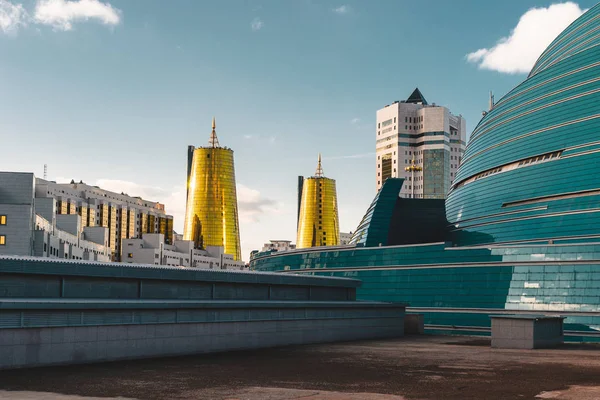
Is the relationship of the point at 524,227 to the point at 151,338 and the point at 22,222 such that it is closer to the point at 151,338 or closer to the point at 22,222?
the point at 151,338

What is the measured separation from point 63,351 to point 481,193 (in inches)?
3106

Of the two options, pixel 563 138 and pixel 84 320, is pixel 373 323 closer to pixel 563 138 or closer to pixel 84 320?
pixel 84 320

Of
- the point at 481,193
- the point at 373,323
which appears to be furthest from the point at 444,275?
the point at 373,323

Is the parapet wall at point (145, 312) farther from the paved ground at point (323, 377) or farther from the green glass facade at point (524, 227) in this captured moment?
the green glass facade at point (524, 227)

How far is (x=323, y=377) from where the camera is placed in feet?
107

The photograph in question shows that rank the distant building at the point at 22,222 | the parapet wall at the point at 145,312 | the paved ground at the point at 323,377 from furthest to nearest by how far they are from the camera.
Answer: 1. the distant building at the point at 22,222
2. the parapet wall at the point at 145,312
3. the paved ground at the point at 323,377

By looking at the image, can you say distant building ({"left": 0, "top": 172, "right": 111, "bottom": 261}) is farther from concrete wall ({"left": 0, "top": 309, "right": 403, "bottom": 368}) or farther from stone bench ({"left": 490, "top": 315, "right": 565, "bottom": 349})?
stone bench ({"left": 490, "top": 315, "right": 565, "bottom": 349})

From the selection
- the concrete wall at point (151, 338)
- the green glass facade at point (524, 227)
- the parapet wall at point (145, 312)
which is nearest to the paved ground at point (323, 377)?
the concrete wall at point (151, 338)

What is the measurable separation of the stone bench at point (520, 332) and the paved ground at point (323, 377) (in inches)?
295

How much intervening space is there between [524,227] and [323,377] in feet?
218

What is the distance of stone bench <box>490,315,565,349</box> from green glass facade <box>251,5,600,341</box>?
23.0 meters

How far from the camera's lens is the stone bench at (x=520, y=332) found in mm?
54062

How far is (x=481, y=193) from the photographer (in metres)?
106

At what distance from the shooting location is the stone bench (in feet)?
177
